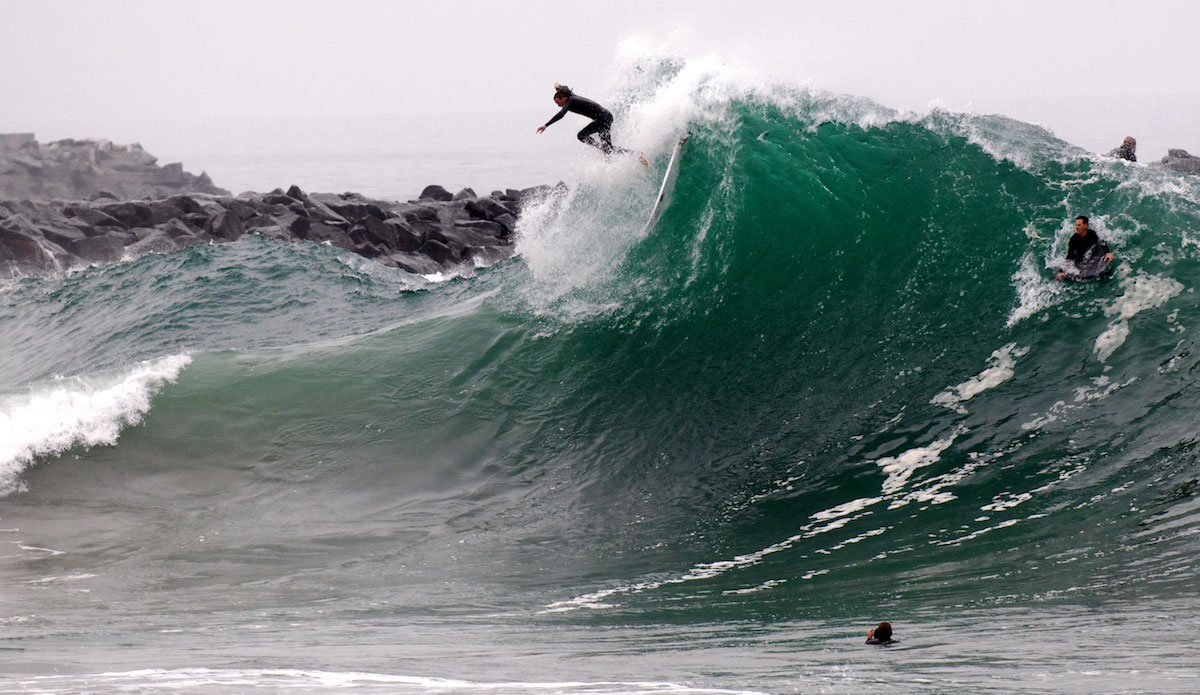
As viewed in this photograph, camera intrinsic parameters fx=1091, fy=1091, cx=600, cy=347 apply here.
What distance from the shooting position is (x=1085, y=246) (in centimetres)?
1097

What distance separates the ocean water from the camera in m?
6.43

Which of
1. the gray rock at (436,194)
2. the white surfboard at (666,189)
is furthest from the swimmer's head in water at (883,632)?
the gray rock at (436,194)

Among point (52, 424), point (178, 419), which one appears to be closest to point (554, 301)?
point (178, 419)

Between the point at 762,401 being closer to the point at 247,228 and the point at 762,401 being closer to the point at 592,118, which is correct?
the point at 592,118

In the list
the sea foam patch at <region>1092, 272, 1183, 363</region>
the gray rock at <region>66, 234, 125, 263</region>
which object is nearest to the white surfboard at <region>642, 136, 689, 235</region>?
the sea foam patch at <region>1092, 272, 1183, 363</region>

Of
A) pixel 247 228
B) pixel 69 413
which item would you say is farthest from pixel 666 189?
pixel 247 228

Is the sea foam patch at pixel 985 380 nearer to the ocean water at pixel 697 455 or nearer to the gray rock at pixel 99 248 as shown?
the ocean water at pixel 697 455

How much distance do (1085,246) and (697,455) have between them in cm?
455

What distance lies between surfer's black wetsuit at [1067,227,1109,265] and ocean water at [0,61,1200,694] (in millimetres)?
329

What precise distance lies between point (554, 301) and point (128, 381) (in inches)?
191

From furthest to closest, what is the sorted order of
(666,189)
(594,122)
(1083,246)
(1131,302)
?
(666,189) → (594,122) → (1083,246) → (1131,302)

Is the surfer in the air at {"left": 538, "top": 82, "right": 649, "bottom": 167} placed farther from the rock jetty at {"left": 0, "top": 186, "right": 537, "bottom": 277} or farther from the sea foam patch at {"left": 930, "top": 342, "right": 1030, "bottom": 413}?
the rock jetty at {"left": 0, "top": 186, "right": 537, "bottom": 277}

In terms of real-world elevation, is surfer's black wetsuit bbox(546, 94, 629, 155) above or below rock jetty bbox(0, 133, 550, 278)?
above

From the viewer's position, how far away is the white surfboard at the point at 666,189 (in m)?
12.7
